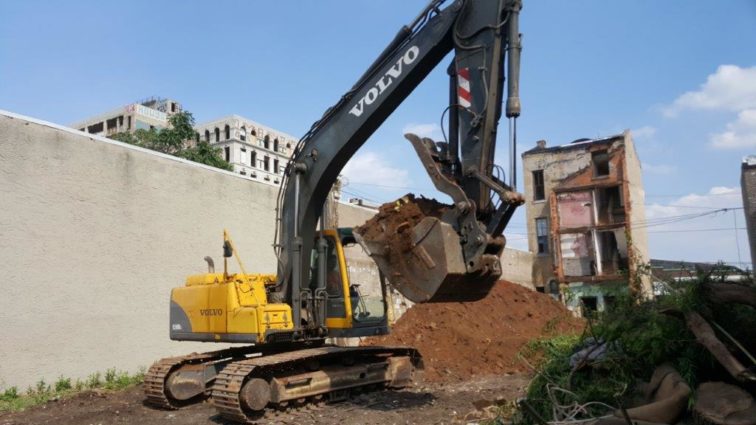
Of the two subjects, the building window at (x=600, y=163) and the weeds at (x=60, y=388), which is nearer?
the weeds at (x=60, y=388)

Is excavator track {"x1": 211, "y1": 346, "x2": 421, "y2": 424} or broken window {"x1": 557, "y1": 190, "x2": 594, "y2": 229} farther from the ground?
broken window {"x1": 557, "y1": 190, "x2": 594, "y2": 229}

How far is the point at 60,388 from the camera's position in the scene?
31.8ft

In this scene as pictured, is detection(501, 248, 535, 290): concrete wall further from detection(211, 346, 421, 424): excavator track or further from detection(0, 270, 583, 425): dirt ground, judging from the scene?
detection(211, 346, 421, 424): excavator track

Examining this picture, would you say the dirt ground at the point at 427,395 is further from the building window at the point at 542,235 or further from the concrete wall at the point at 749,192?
the building window at the point at 542,235

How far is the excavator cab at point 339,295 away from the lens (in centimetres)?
789

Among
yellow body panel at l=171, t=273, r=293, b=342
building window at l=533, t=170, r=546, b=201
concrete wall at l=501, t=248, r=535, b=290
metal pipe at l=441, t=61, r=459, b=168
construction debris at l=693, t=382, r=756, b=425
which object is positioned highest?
building window at l=533, t=170, r=546, b=201

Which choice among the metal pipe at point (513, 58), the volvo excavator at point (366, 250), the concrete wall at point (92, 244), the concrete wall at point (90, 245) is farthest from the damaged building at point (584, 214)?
the metal pipe at point (513, 58)

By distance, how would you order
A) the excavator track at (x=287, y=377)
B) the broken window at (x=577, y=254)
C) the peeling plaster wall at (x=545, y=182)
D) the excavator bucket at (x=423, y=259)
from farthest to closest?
1. the peeling plaster wall at (x=545, y=182)
2. the broken window at (x=577, y=254)
3. the excavator track at (x=287, y=377)
4. the excavator bucket at (x=423, y=259)

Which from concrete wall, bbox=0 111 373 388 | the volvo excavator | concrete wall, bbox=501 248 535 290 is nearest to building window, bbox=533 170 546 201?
concrete wall, bbox=501 248 535 290

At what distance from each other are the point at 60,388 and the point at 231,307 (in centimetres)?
411

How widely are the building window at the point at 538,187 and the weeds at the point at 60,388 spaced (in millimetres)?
26352

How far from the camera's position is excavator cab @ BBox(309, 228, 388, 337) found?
789 centimetres

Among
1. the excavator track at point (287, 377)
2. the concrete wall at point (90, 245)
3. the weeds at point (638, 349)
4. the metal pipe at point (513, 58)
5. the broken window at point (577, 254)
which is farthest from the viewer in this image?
the broken window at point (577, 254)

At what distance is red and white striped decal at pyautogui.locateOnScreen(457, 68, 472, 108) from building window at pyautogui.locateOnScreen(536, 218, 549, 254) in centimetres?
2733
